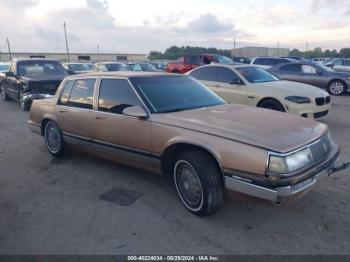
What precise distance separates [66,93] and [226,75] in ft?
14.9

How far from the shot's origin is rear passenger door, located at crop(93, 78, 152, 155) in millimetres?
4078

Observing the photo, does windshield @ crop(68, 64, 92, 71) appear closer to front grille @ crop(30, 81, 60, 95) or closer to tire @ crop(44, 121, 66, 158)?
front grille @ crop(30, 81, 60, 95)

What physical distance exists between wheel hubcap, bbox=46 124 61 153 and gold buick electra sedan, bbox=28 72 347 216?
290 millimetres

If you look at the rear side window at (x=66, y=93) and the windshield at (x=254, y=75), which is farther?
the windshield at (x=254, y=75)

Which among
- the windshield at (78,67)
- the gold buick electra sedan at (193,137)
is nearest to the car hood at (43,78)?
the gold buick electra sedan at (193,137)

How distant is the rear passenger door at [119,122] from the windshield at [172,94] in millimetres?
157

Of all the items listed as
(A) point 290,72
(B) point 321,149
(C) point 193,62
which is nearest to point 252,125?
(B) point 321,149

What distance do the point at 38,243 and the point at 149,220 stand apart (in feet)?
3.81

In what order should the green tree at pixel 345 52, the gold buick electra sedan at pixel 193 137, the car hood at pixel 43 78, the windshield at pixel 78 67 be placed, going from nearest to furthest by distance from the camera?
the gold buick electra sedan at pixel 193 137
the car hood at pixel 43 78
the windshield at pixel 78 67
the green tree at pixel 345 52

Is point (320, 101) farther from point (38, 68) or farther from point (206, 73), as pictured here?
point (38, 68)

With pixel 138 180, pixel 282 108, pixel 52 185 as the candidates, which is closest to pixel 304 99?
pixel 282 108

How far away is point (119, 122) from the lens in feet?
14.2

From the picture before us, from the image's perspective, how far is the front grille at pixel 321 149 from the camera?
131 inches

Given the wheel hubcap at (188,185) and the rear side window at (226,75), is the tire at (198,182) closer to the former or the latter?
the wheel hubcap at (188,185)
